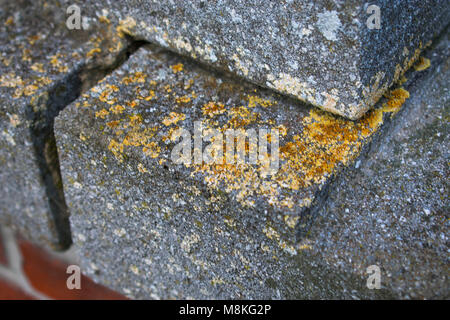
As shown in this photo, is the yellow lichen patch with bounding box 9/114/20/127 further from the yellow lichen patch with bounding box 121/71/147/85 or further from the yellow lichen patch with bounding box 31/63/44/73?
the yellow lichen patch with bounding box 121/71/147/85

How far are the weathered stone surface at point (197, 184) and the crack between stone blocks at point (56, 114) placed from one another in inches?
3.0

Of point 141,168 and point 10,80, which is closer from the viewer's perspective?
point 141,168

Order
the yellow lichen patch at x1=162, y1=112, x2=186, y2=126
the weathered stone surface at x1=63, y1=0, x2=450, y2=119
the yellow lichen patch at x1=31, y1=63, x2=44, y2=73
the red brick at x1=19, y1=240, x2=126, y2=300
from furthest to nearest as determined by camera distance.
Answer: the red brick at x1=19, y1=240, x2=126, y2=300 < the yellow lichen patch at x1=31, y1=63, x2=44, y2=73 < the yellow lichen patch at x1=162, y1=112, x2=186, y2=126 < the weathered stone surface at x1=63, y1=0, x2=450, y2=119

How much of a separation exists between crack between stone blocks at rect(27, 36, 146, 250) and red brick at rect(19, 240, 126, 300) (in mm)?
159

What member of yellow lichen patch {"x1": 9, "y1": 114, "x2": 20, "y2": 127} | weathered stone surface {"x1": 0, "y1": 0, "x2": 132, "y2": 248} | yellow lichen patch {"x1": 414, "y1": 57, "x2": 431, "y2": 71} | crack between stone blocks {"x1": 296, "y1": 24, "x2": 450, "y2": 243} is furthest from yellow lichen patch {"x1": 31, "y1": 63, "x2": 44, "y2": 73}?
yellow lichen patch {"x1": 414, "y1": 57, "x2": 431, "y2": 71}

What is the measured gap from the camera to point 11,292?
1355mm

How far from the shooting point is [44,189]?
1036 mm

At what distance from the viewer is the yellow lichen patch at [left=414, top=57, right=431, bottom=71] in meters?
0.97

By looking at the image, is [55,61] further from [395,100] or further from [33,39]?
[395,100]

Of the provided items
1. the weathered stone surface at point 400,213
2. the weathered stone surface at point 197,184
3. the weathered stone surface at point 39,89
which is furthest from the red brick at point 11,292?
the weathered stone surface at point 400,213

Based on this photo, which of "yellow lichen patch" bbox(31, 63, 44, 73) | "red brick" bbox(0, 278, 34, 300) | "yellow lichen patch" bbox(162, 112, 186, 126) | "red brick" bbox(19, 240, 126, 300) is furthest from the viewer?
"red brick" bbox(0, 278, 34, 300)

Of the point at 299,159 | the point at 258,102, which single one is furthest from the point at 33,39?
the point at 299,159

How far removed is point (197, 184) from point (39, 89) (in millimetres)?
411
